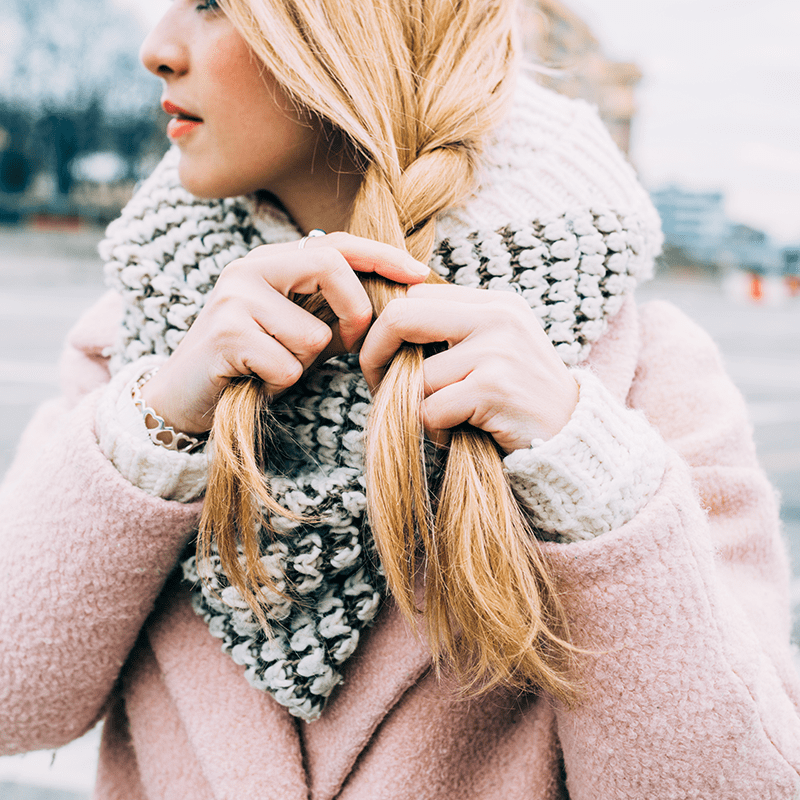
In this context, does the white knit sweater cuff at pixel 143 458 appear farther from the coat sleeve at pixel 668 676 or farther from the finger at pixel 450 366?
the coat sleeve at pixel 668 676

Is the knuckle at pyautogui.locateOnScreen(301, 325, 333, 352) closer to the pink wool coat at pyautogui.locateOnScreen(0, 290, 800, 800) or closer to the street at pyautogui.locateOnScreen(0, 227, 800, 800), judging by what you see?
the pink wool coat at pyautogui.locateOnScreen(0, 290, 800, 800)

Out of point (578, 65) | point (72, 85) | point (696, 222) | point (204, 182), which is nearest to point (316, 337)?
point (204, 182)

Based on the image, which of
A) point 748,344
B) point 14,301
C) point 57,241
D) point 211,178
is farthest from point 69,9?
point 211,178

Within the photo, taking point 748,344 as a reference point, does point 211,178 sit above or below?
above

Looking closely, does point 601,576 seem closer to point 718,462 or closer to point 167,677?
point 718,462

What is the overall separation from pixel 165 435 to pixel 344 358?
10.2 inches

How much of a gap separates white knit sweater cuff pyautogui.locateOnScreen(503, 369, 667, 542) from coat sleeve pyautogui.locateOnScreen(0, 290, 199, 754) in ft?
1.40

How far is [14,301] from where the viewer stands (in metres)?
10.5

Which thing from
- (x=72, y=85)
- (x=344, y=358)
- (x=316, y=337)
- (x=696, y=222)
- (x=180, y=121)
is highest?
(x=180, y=121)

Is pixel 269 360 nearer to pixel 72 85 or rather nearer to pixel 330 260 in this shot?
pixel 330 260

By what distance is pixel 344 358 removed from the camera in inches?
38.1

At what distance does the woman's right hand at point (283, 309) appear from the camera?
78 cm

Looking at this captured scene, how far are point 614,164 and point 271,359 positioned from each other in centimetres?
62

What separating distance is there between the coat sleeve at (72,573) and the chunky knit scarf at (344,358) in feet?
0.28
